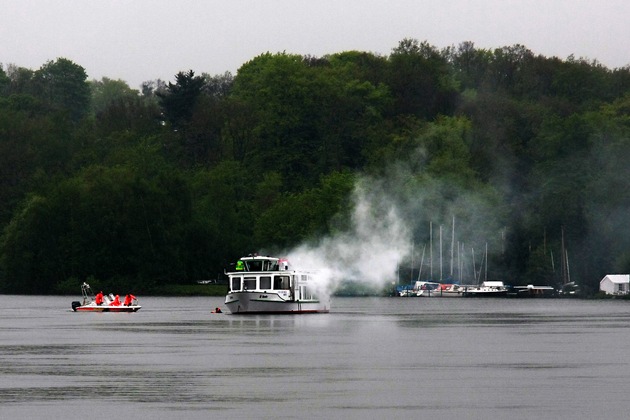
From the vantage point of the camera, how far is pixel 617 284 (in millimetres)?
173750

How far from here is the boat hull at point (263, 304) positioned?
347ft

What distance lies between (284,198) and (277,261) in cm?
8828

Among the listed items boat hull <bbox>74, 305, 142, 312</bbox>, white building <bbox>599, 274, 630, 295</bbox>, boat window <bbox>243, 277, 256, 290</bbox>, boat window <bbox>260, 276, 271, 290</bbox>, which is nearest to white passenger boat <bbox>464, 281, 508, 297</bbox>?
white building <bbox>599, 274, 630, 295</bbox>

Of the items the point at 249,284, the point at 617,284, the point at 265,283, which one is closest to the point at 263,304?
the point at 265,283

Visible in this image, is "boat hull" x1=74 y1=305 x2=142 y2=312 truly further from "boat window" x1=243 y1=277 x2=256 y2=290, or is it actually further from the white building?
the white building

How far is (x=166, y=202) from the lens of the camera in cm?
17862

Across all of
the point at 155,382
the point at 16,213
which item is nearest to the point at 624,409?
the point at 155,382

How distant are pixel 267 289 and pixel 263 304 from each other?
1426 millimetres

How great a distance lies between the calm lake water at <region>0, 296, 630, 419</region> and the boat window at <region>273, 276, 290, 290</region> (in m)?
19.6

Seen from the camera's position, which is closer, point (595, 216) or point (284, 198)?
point (595, 216)

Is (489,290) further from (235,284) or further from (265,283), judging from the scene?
(265,283)

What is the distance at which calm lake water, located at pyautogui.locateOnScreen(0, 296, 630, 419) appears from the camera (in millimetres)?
38531

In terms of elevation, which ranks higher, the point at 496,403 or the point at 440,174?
the point at 440,174

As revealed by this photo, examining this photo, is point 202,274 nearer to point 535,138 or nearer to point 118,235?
point 118,235
